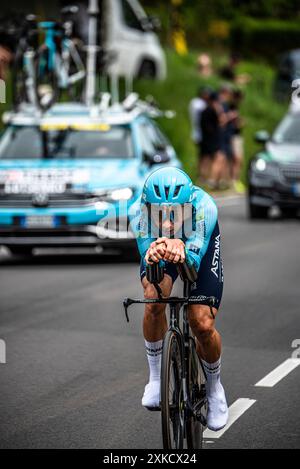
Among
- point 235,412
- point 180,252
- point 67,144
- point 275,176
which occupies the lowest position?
point 275,176

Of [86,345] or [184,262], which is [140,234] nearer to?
[184,262]

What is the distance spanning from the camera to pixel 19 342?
11.3m

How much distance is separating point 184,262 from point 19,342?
4574mm

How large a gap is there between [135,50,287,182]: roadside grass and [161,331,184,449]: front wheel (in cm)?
2363

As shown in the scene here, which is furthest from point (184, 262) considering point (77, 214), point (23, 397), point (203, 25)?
point (203, 25)

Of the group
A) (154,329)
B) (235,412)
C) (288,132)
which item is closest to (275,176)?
(288,132)

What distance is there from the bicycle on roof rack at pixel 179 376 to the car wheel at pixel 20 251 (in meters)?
10.5

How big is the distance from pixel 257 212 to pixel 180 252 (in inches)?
650

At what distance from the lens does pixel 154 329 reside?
7168 mm

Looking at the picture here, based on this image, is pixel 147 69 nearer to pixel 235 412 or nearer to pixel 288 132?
pixel 288 132

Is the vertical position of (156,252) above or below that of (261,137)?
above

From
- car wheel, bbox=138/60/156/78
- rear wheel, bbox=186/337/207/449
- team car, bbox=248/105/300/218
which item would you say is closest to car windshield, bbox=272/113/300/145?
team car, bbox=248/105/300/218

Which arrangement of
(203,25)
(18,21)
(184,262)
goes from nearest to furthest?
(184,262)
(18,21)
(203,25)

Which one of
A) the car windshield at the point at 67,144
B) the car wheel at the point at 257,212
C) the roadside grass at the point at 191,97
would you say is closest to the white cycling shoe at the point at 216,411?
the car windshield at the point at 67,144
